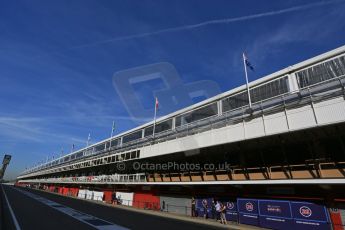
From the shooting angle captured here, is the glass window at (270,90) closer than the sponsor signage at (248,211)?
No

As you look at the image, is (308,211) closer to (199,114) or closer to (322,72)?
(322,72)

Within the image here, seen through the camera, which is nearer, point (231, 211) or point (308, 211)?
point (308, 211)

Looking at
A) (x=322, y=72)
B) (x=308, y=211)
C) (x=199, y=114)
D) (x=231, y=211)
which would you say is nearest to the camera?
(x=308, y=211)

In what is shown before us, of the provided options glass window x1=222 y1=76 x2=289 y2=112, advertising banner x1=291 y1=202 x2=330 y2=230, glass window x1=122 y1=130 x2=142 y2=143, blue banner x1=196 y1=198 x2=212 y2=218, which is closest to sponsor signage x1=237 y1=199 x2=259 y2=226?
advertising banner x1=291 y1=202 x2=330 y2=230

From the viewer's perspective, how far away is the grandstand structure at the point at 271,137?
644 inches

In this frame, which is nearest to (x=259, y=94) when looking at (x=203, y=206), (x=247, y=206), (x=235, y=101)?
(x=235, y=101)

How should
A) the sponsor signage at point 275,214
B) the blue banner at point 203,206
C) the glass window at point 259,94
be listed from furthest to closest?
1. the blue banner at point 203,206
2. the glass window at point 259,94
3. the sponsor signage at point 275,214

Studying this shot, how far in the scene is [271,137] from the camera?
19.6m

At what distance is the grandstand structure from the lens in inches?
644

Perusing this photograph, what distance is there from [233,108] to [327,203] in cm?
1176

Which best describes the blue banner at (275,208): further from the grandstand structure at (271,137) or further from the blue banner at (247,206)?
the grandstand structure at (271,137)

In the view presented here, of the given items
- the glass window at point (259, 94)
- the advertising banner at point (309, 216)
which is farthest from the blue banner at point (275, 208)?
the glass window at point (259, 94)

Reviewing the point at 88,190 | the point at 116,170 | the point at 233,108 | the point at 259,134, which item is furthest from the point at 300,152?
the point at 88,190

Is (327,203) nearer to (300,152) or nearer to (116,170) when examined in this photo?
(300,152)
